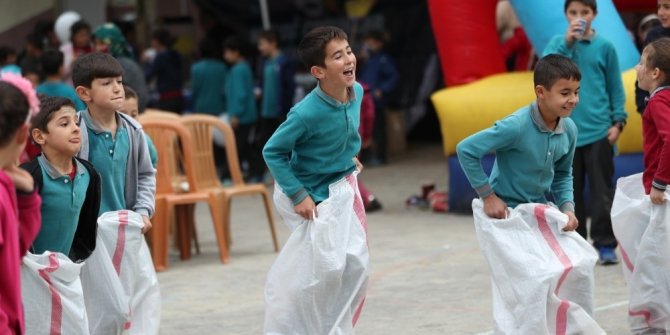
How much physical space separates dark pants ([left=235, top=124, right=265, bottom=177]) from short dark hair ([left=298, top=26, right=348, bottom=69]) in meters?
8.75

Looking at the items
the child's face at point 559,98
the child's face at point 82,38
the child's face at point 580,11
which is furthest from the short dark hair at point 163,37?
the child's face at point 559,98

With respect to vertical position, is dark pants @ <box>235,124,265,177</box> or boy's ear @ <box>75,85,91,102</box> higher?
boy's ear @ <box>75,85,91,102</box>

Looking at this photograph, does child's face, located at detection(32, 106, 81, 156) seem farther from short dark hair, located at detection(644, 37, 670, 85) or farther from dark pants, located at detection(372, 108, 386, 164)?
dark pants, located at detection(372, 108, 386, 164)

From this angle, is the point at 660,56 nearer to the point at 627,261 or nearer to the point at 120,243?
the point at 627,261

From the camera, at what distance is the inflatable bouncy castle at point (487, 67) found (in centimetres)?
957

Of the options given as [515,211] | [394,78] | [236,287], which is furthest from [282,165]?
[394,78]

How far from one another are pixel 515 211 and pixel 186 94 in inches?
453

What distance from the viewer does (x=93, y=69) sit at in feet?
19.6

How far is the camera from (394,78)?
15258mm

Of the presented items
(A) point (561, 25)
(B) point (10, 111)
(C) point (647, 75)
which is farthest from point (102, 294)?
(A) point (561, 25)

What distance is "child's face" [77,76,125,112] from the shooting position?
596 cm

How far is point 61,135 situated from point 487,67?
6208 millimetres

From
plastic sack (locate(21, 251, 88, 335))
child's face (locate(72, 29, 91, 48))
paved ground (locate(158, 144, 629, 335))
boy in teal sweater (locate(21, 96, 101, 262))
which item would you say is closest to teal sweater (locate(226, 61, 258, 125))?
paved ground (locate(158, 144, 629, 335))

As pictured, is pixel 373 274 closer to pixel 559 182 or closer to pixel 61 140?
pixel 559 182
